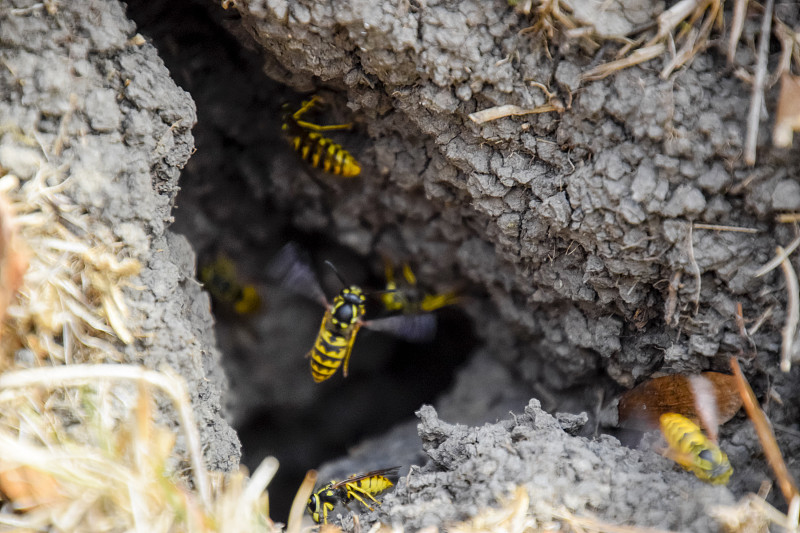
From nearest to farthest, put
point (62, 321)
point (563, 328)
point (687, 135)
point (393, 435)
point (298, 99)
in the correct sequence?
point (62, 321)
point (687, 135)
point (563, 328)
point (298, 99)
point (393, 435)

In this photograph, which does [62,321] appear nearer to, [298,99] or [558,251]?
[298,99]

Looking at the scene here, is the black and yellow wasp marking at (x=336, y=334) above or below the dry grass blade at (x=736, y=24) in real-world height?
below

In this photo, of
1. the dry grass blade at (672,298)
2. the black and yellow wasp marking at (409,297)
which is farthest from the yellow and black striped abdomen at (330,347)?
the dry grass blade at (672,298)

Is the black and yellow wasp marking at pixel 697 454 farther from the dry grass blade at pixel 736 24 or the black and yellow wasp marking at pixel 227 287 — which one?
the black and yellow wasp marking at pixel 227 287

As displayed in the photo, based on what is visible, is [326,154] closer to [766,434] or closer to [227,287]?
[227,287]

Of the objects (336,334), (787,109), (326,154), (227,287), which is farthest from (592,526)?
(227,287)

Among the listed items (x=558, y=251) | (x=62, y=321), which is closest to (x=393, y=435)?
(x=558, y=251)

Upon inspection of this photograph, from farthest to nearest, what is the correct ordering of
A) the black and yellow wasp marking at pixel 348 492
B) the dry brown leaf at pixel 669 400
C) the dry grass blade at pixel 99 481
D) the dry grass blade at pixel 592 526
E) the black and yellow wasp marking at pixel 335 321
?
1. the black and yellow wasp marking at pixel 335 321
2. the black and yellow wasp marking at pixel 348 492
3. the dry brown leaf at pixel 669 400
4. the dry grass blade at pixel 592 526
5. the dry grass blade at pixel 99 481
